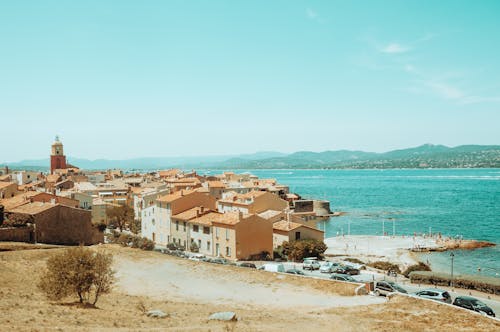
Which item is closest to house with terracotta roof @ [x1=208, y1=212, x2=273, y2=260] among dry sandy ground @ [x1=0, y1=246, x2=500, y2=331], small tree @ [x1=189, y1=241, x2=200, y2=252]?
small tree @ [x1=189, y1=241, x2=200, y2=252]

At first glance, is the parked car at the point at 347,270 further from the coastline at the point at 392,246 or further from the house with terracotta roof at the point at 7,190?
the house with terracotta roof at the point at 7,190

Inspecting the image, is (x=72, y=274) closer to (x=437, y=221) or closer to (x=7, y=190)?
(x=7, y=190)

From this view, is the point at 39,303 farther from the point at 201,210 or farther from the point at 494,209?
the point at 494,209

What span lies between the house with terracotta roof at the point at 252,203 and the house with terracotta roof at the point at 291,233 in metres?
10.2

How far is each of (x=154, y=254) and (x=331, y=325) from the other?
79.2 ft

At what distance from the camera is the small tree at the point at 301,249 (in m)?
50.8

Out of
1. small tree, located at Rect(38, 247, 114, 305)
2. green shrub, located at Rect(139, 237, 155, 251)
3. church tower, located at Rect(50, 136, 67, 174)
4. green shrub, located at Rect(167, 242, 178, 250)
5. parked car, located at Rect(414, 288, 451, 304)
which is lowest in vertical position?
green shrub, located at Rect(167, 242, 178, 250)

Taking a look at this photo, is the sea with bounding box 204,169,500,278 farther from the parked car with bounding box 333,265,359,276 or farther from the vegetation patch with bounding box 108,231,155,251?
the vegetation patch with bounding box 108,231,155,251

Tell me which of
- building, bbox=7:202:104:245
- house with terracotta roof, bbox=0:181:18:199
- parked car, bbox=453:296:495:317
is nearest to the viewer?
parked car, bbox=453:296:495:317

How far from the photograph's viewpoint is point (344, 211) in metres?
123

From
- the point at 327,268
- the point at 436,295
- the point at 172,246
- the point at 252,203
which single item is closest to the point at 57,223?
the point at 172,246

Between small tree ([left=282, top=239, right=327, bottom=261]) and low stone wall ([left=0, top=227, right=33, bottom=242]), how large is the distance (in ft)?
81.3

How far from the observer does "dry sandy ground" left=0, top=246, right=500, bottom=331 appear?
62.6ft

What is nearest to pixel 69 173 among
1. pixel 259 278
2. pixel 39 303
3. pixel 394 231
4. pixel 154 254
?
pixel 394 231
